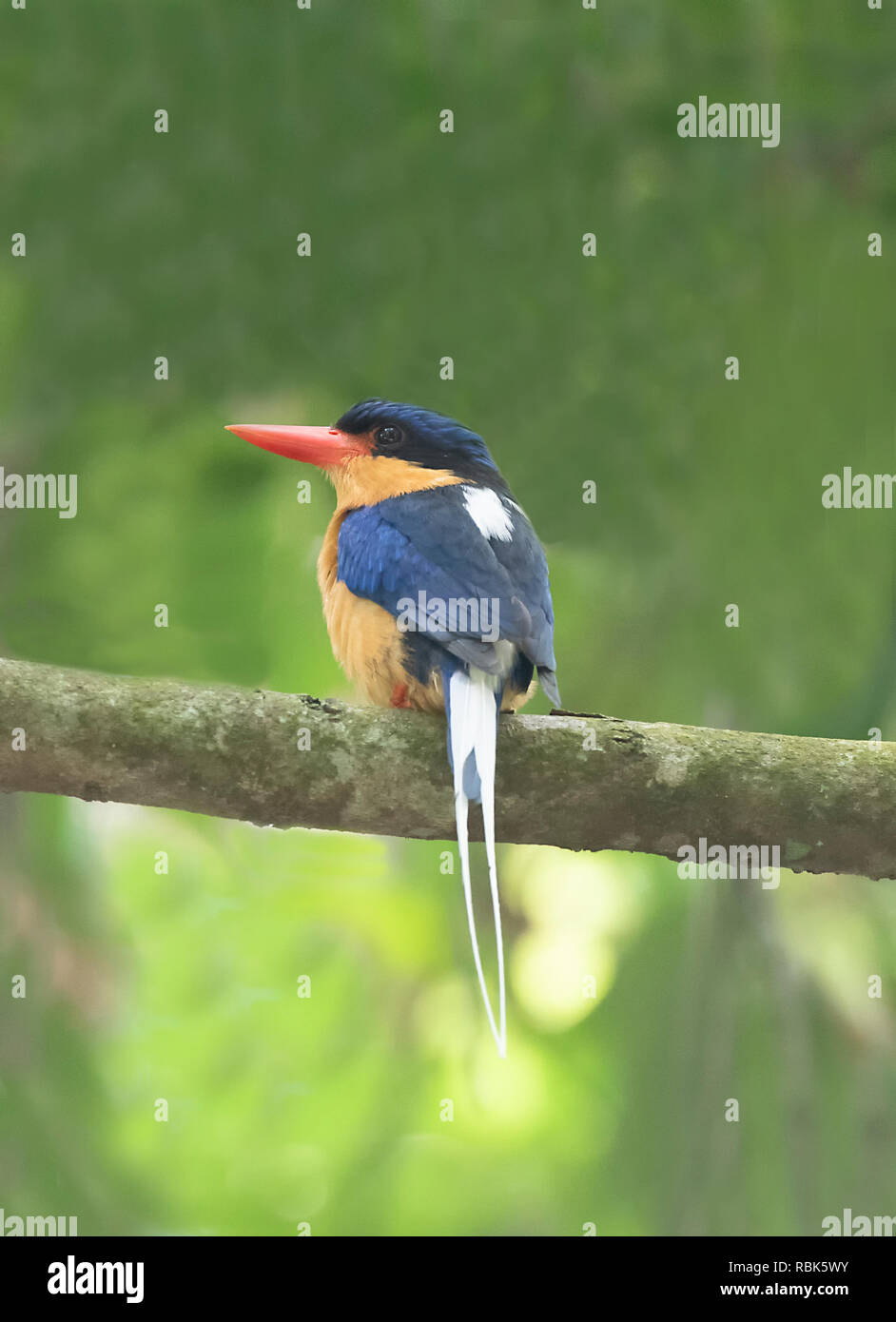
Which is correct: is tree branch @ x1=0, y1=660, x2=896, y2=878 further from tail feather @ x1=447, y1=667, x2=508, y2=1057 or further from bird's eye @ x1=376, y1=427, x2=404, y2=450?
bird's eye @ x1=376, y1=427, x2=404, y2=450

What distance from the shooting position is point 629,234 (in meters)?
3.90

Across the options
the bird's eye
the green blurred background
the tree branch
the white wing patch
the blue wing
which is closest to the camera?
the tree branch

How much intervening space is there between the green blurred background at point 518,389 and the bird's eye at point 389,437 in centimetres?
75

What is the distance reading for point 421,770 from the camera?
2236 mm

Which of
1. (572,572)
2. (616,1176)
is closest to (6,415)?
(572,572)

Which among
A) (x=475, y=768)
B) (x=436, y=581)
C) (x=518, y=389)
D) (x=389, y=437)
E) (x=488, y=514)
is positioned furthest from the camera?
(x=518, y=389)

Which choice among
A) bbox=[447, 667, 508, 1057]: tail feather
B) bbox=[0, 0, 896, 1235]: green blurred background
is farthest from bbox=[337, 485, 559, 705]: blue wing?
bbox=[0, 0, 896, 1235]: green blurred background

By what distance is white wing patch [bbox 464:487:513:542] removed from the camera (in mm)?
2859

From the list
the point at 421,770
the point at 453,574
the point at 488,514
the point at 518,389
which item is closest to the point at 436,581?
the point at 453,574

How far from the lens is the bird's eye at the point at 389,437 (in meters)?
3.24

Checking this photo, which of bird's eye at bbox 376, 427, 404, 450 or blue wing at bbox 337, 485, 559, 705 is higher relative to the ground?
bird's eye at bbox 376, 427, 404, 450

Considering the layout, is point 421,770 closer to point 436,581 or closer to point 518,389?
point 436,581

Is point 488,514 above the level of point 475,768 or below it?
above

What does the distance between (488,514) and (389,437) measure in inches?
18.3
